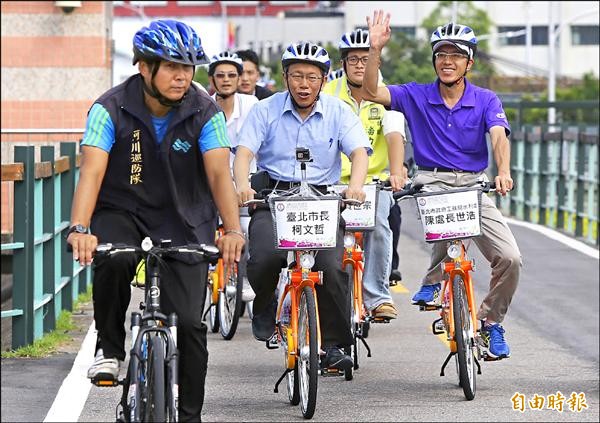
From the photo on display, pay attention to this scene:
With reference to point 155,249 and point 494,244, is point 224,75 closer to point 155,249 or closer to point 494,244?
point 494,244

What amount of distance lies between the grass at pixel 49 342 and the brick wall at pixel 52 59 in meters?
14.3

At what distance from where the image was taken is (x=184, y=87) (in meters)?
8.04

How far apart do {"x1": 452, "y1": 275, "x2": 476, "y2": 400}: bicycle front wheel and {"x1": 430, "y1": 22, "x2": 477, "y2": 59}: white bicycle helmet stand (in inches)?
58.3

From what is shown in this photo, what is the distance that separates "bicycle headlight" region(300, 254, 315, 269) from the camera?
10523mm

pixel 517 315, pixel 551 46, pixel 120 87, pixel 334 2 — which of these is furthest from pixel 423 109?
pixel 334 2

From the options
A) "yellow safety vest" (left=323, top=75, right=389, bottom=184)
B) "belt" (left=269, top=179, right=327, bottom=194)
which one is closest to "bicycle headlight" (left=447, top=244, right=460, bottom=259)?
"belt" (left=269, top=179, right=327, bottom=194)

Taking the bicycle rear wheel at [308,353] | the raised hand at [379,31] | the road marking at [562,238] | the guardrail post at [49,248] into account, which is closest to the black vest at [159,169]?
the bicycle rear wheel at [308,353]

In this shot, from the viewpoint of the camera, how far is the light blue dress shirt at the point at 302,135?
10852 millimetres

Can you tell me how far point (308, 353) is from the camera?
34.0 feet

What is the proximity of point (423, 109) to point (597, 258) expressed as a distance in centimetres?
1235

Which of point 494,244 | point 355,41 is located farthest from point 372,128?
point 494,244

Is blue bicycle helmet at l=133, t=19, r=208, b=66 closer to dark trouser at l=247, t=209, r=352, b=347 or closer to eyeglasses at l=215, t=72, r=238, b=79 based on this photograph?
dark trouser at l=247, t=209, r=352, b=347

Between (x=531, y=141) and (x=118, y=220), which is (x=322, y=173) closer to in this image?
(x=118, y=220)

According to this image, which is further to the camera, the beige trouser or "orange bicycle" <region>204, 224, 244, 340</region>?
"orange bicycle" <region>204, 224, 244, 340</region>
